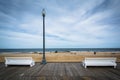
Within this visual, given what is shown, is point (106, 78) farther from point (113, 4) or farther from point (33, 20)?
point (33, 20)

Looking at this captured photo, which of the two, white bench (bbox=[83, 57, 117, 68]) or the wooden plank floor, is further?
white bench (bbox=[83, 57, 117, 68])

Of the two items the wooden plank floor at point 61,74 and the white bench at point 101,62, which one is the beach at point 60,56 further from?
the wooden plank floor at point 61,74

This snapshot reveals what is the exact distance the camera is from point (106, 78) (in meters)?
4.16

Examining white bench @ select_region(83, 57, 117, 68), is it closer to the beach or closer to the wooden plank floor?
the wooden plank floor

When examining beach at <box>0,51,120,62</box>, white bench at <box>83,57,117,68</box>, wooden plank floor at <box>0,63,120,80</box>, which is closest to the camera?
wooden plank floor at <box>0,63,120,80</box>

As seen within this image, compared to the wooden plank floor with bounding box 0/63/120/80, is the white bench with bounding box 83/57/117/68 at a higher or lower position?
higher

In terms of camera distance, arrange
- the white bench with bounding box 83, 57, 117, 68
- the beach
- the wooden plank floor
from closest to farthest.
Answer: the wooden plank floor
the white bench with bounding box 83, 57, 117, 68
the beach

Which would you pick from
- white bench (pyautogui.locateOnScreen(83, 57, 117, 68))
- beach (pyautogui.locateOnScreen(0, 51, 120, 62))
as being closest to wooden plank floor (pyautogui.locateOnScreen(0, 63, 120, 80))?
white bench (pyautogui.locateOnScreen(83, 57, 117, 68))

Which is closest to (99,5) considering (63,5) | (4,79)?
(63,5)

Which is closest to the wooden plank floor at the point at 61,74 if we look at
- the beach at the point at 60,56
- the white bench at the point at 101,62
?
the white bench at the point at 101,62

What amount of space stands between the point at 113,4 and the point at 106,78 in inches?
364

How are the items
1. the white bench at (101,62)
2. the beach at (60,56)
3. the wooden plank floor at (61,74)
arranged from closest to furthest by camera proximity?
the wooden plank floor at (61,74) < the white bench at (101,62) < the beach at (60,56)

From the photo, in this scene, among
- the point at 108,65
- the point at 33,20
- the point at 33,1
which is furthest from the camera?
the point at 33,20

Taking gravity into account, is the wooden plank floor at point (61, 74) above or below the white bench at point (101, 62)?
below
